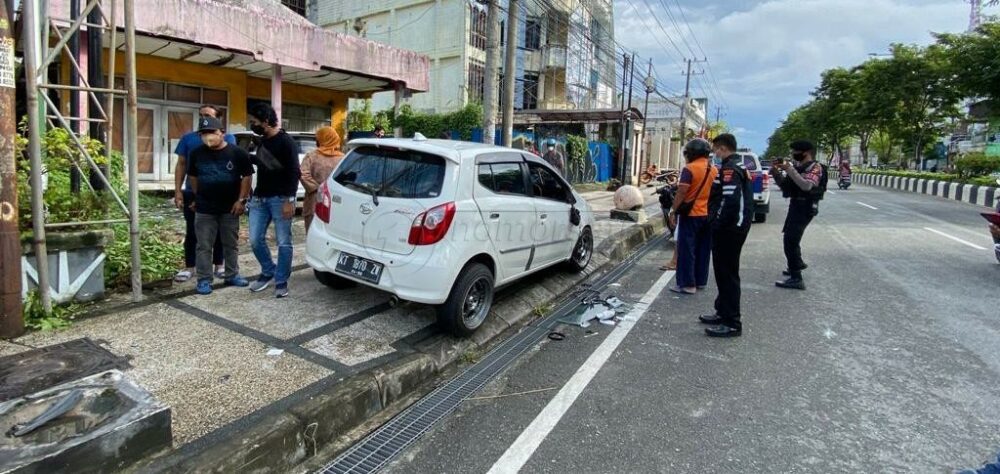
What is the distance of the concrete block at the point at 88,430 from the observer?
2369mm

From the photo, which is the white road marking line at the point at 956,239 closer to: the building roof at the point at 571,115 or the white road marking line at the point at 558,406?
the white road marking line at the point at 558,406

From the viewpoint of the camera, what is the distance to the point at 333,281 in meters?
5.49

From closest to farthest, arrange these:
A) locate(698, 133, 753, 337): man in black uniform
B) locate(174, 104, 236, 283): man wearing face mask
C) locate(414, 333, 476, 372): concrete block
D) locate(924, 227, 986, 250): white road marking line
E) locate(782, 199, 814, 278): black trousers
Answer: locate(414, 333, 476, 372): concrete block, locate(698, 133, 753, 337): man in black uniform, locate(174, 104, 236, 283): man wearing face mask, locate(782, 199, 814, 278): black trousers, locate(924, 227, 986, 250): white road marking line

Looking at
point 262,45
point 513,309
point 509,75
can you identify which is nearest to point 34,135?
point 513,309

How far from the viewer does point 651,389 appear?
3.88 metres

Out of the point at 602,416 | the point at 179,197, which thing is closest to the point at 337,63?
the point at 179,197

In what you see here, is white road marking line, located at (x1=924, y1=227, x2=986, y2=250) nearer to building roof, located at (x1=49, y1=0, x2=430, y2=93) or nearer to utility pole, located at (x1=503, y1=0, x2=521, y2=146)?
utility pole, located at (x1=503, y1=0, x2=521, y2=146)

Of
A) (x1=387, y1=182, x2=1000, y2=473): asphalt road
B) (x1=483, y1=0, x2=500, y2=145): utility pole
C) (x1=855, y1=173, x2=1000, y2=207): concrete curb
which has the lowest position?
(x1=387, y1=182, x2=1000, y2=473): asphalt road

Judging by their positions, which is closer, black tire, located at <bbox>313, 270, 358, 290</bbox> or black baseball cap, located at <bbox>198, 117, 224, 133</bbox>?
black baseball cap, located at <bbox>198, 117, 224, 133</bbox>

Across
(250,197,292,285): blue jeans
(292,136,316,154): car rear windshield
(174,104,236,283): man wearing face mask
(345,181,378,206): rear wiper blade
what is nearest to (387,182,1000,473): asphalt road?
(345,181,378,206): rear wiper blade

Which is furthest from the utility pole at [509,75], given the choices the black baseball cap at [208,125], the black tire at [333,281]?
the black baseball cap at [208,125]

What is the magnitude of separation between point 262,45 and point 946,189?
2560 cm

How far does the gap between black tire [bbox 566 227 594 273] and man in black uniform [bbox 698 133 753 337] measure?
6.54 feet

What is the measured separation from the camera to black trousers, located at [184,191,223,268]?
560cm
